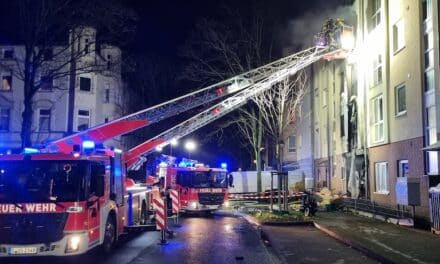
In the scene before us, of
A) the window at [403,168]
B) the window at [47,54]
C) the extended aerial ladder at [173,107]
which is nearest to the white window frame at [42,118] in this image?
the window at [47,54]

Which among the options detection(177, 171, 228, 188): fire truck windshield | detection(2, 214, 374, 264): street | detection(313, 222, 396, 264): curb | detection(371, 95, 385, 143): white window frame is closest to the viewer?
detection(313, 222, 396, 264): curb

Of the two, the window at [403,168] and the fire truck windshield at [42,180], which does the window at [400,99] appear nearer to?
the window at [403,168]

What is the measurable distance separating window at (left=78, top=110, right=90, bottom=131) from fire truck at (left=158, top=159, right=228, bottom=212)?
14.0m

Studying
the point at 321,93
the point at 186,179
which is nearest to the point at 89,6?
the point at 186,179

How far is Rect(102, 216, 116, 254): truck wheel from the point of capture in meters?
11.8

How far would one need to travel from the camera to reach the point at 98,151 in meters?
12.4

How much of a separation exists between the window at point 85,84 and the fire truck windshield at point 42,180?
26.9 metres

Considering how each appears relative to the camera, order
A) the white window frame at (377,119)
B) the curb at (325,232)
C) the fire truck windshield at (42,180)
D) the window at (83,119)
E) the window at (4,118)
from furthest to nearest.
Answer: the window at (83,119) < the window at (4,118) < the white window frame at (377,119) < the curb at (325,232) < the fire truck windshield at (42,180)

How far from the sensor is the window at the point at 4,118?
35812 mm

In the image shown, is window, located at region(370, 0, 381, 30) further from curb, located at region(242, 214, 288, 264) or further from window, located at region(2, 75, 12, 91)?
window, located at region(2, 75, 12, 91)

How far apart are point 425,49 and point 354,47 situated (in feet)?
24.6

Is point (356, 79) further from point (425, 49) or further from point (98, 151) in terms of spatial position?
point (98, 151)

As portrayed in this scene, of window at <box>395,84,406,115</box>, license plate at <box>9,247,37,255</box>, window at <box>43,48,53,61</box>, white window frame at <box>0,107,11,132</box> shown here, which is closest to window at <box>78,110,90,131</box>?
white window frame at <box>0,107,11,132</box>

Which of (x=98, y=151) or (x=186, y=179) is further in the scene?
(x=186, y=179)
